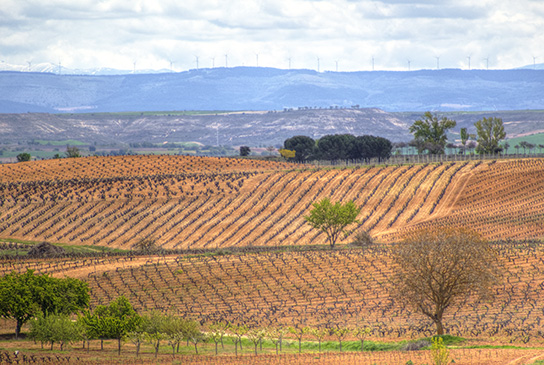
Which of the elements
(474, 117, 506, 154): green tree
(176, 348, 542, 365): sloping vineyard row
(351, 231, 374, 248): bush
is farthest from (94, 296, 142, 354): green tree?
(474, 117, 506, 154): green tree

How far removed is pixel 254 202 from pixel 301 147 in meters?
70.9

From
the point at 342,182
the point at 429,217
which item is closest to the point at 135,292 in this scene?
the point at 429,217

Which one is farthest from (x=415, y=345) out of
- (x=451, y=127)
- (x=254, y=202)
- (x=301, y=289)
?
(x=451, y=127)

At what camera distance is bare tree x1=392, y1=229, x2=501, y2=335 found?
170 ft

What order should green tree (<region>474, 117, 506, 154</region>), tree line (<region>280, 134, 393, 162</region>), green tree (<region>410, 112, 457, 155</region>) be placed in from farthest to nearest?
tree line (<region>280, 134, 393, 162</region>)
green tree (<region>410, 112, 457, 155</region>)
green tree (<region>474, 117, 506, 154</region>)

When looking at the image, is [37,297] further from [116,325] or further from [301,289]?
[301,289]

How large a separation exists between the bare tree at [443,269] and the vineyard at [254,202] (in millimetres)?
44768

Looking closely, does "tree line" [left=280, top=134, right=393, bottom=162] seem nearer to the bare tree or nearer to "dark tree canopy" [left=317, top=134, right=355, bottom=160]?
"dark tree canopy" [left=317, top=134, right=355, bottom=160]

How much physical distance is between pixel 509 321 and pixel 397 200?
204 ft

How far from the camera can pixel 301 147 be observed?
195 m

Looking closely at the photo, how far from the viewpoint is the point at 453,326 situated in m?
57.5

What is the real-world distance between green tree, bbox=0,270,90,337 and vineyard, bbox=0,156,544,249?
→ 4206 cm

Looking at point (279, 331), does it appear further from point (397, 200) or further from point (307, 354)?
point (397, 200)

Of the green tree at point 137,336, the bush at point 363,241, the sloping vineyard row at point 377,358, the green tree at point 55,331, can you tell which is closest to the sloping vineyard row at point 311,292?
the sloping vineyard row at point 377,358
